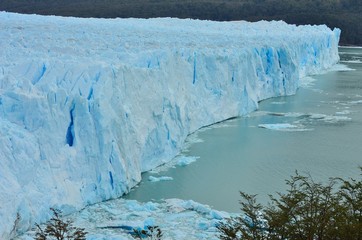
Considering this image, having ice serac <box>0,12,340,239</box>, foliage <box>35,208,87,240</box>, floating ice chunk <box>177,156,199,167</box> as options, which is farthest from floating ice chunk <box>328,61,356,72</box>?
foliage <box>35,208,87,240</box>

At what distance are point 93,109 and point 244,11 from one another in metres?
37.5

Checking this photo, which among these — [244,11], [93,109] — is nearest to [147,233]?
[93,109]

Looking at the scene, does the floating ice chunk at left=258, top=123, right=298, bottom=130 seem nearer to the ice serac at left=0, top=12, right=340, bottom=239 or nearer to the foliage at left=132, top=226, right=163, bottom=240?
the ice serac at left=0, top=12, right=340, bottom=239

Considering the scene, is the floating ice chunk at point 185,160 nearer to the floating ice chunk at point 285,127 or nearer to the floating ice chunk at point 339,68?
the floating ice chunk at point 285,127

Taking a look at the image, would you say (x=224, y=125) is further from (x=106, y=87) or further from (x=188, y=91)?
(x=106, y=87)

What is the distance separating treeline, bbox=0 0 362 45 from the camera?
37969 mm

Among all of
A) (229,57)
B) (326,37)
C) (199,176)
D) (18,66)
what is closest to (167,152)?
(199,176)

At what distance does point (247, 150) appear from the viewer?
32.0ft

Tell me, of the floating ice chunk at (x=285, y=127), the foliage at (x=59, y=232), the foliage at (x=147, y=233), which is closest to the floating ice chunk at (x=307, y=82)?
the floating ice chunk at (x=285, y=127)

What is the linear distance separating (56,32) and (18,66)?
5726mm

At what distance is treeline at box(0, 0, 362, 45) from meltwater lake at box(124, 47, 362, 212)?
80.6 feet

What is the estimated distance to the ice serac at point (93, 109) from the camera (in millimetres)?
5809

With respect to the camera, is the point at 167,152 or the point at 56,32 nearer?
the point at 167,152

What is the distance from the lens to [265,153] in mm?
9516
